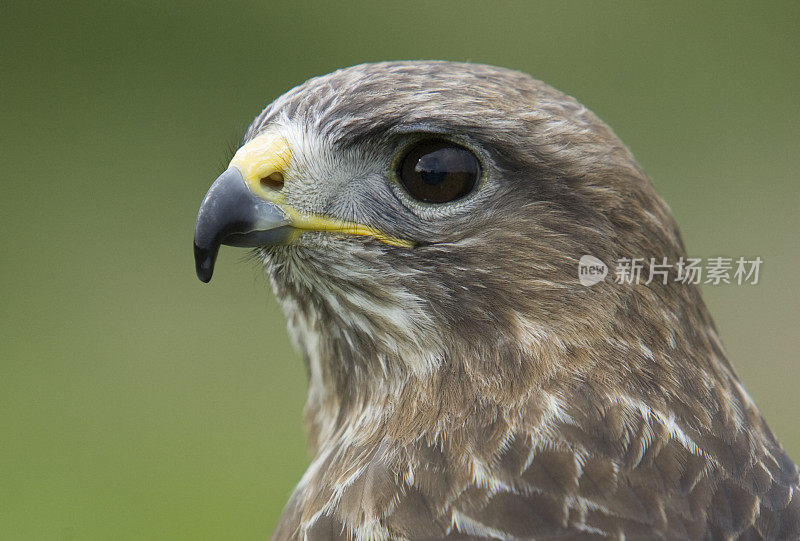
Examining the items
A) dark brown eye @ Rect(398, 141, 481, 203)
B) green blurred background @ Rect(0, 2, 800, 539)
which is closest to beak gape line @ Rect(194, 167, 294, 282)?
dark brown eye @ Rect(398, 141, 481, 203)

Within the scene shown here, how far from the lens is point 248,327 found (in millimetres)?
8758

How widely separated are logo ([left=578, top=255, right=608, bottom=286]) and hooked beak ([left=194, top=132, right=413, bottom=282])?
1.47 ft

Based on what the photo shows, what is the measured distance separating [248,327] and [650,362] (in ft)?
20.5

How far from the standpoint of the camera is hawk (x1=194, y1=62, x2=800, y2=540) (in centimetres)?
264

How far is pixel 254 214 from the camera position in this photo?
2734 mm

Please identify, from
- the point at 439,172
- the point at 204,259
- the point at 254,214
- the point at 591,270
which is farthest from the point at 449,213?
the point at 204,259

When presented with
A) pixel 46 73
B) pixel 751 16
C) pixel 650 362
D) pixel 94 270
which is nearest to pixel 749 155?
pixel 751 16

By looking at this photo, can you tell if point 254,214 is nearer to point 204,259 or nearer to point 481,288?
point 204,259

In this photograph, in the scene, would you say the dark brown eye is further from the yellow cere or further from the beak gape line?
the beak gape line

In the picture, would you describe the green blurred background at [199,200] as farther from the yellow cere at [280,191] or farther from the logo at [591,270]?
the logo at [591,270]

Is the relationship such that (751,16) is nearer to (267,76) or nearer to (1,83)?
(267,76)

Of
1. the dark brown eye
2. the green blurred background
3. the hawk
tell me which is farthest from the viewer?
the green blurred background

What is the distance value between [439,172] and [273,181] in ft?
1.38

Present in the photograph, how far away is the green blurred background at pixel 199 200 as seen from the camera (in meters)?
7.47
